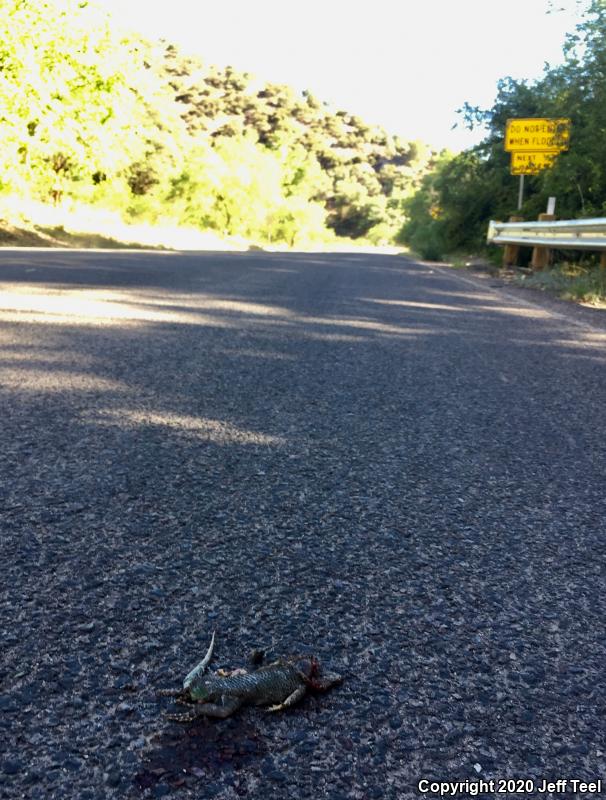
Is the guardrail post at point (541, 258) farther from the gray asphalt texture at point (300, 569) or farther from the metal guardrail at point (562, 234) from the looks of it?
the gray asphalt texture at point (300, 569)

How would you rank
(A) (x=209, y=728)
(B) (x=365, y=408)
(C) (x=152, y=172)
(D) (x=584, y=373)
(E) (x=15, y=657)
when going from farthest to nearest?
(C) (x=152, y=172), (D) (x=584, y=373), (B) (x=365, y=408), (E) (x=15, y=657), (A) (x=209, y=728)

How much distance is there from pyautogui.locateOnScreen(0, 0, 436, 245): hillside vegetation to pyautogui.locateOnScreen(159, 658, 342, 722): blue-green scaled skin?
71.6 feet

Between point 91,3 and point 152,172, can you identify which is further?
point 152,172

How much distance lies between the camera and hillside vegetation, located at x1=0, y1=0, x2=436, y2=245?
22.2 metres

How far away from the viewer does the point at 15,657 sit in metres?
1.61

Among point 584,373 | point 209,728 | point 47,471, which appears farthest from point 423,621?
point 584,373

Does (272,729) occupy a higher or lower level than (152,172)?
lower

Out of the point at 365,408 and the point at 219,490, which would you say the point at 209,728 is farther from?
the point at 365,408

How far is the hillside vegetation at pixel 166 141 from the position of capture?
2222 cm

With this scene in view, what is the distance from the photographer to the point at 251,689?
1.50 meters

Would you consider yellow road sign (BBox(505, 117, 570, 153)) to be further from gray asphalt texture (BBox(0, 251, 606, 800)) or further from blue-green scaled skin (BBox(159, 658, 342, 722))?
blue-green scaled skin (BBox(159, 658, 342, 722))

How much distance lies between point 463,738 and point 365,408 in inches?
102

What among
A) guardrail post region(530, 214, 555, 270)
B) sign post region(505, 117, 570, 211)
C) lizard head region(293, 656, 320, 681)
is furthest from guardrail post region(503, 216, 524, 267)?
lizard head region(293, 656, 320, 681)

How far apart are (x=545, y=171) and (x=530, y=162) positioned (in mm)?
1255
